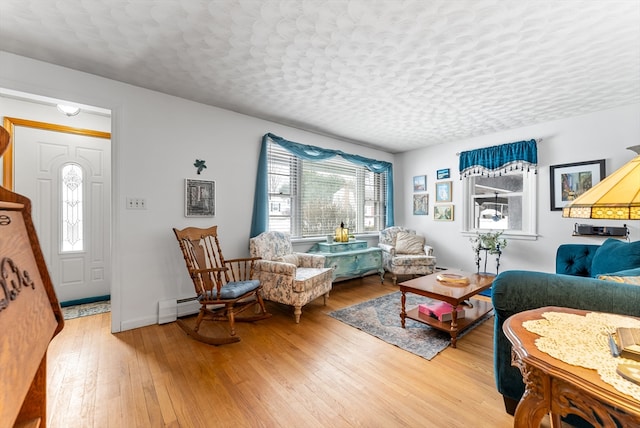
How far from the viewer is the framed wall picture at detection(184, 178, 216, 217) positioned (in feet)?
9.62

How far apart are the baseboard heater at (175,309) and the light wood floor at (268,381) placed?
185 millimetres

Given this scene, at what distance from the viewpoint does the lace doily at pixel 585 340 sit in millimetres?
735

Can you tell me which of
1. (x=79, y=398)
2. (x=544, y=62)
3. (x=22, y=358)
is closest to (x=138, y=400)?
(x=79, y=398)

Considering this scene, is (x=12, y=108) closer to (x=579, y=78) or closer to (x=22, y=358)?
(x=22, y=358)

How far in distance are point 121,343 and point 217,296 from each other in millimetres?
916

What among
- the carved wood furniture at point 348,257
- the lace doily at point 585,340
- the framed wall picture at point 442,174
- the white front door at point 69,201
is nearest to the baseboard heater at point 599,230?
the framed wall picture at point 442,174

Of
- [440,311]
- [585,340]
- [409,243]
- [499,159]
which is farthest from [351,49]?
[409,243]

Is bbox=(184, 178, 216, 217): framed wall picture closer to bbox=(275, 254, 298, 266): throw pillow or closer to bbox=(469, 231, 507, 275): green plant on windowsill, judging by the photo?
bbox=(275, 254, 298, 266): throw pillow

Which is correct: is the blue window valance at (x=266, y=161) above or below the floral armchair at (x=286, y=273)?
above

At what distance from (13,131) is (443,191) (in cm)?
600

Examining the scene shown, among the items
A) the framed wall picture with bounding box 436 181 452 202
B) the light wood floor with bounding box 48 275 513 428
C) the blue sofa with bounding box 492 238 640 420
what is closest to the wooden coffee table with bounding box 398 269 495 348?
the light wood floor with bounding box 48 275 513 428

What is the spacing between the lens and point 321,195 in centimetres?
429

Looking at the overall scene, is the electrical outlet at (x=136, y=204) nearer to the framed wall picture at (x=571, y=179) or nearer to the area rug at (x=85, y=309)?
the area rug at (x=85, y=309)

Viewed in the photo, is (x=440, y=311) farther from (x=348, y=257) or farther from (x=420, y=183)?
(x=420, y=183)
